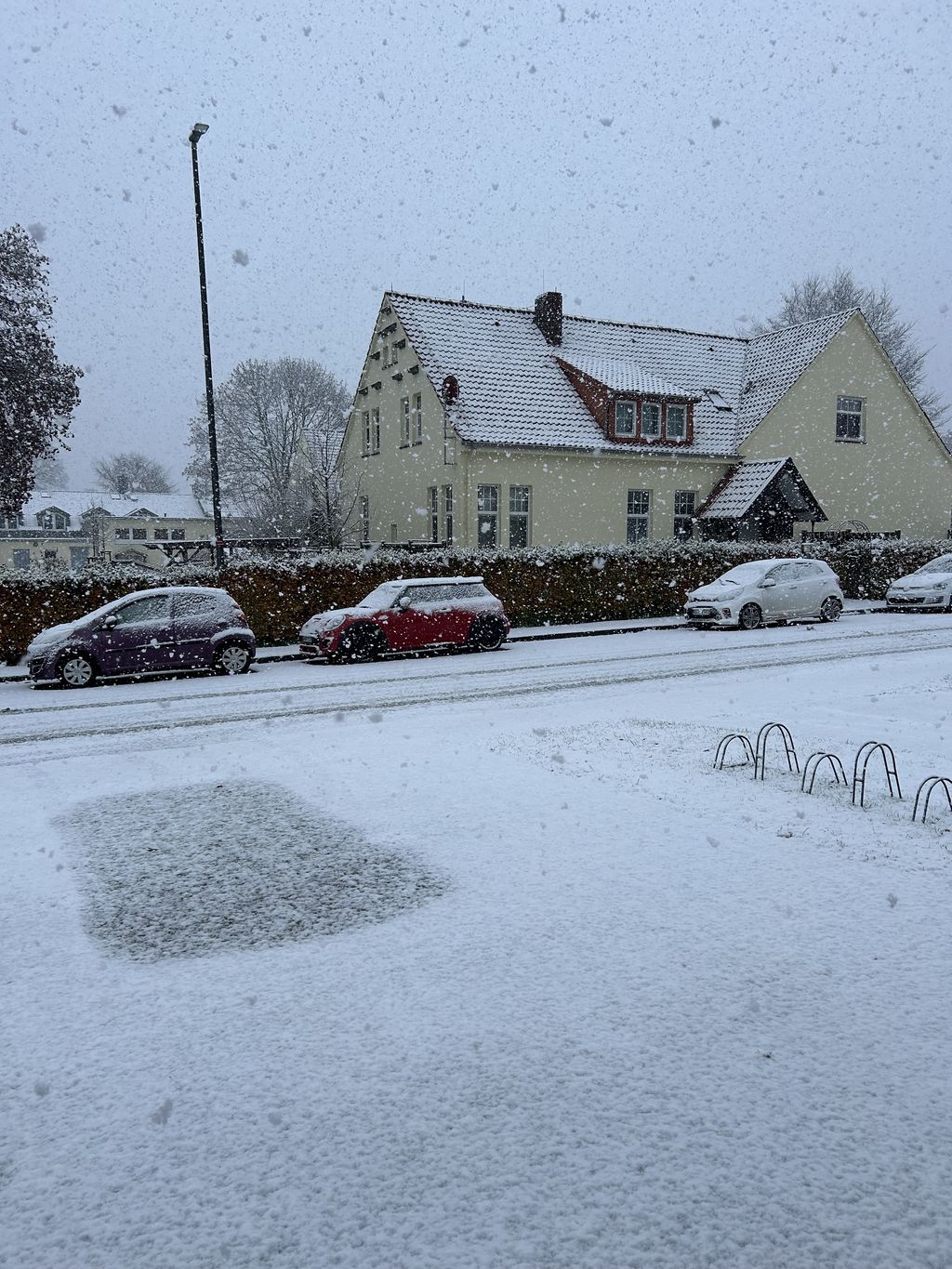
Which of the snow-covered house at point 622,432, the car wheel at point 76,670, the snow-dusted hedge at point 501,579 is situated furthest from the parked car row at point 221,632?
the snow-covered house at point 622,432

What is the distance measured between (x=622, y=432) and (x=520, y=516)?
15.2 ft

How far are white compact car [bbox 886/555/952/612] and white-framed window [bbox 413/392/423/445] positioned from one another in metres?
15.4

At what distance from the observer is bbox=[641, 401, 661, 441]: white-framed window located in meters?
30.0

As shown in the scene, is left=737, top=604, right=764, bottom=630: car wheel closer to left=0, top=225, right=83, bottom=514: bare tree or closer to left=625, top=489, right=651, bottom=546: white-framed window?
left=625, top=489, right=651, bottom=546: white-framed window

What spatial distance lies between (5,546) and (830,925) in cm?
8485

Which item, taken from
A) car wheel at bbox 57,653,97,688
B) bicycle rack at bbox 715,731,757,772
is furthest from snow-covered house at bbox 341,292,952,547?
bicycle rack at bbox 715,731,757,772

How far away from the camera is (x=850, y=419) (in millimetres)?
34375

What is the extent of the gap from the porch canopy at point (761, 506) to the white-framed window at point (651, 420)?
3134 mm

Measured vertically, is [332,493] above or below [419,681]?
above

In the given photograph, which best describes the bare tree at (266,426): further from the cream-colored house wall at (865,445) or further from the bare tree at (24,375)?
the cream-colored house wall at (865,445)

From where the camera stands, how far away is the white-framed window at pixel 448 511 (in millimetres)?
28481

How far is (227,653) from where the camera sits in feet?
49.9

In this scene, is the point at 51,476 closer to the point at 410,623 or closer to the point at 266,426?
the point at 266,426

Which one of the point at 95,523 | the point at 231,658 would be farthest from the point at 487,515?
the point at 95,523
